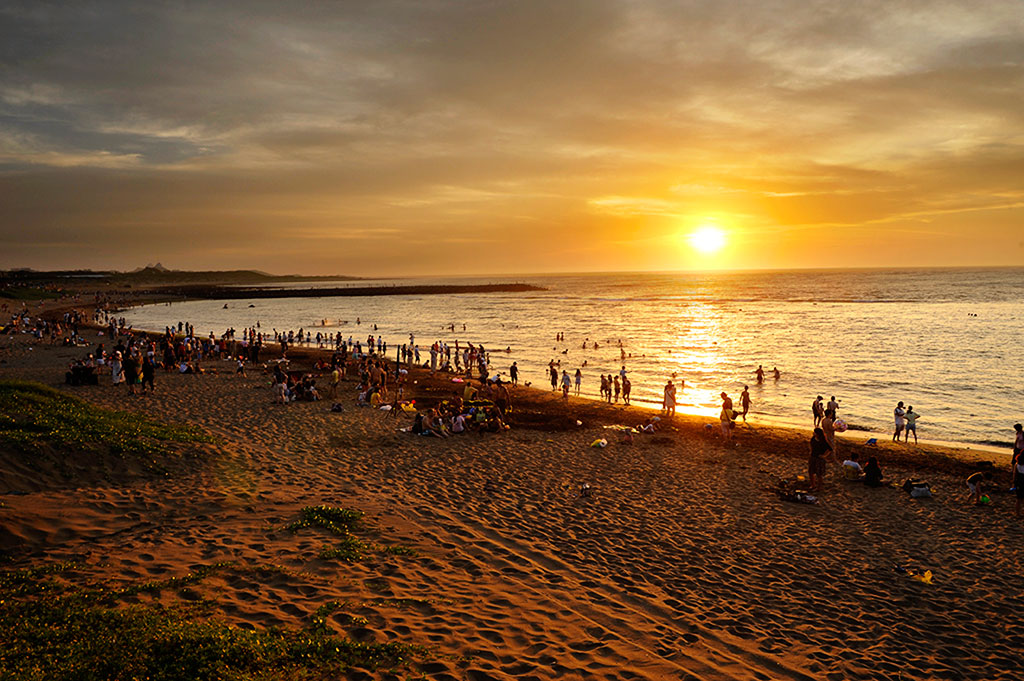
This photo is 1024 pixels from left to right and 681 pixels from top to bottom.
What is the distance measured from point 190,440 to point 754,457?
16.9 metres

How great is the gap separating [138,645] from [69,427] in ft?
28.0

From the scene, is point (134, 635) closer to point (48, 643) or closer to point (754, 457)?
point (48, 643)

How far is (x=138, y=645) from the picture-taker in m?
5.48

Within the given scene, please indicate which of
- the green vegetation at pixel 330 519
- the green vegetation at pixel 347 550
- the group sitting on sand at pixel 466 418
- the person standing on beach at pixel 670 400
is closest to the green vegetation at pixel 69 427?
the green vegetation at pixel 330 519

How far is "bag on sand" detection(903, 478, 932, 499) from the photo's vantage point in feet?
46.1

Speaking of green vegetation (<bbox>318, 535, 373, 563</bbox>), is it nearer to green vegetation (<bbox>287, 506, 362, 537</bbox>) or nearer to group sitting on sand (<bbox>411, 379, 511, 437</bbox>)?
green vegetation (<bbox>287, 506, 362, 537</bbox>)

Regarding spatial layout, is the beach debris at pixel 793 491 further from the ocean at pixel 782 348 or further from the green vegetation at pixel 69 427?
the green vegetation at pixel 69 427

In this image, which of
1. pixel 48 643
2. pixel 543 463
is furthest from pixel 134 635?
pixel 543 463

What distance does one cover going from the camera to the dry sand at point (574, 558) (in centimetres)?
705

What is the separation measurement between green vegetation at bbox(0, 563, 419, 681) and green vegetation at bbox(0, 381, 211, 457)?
5.07m

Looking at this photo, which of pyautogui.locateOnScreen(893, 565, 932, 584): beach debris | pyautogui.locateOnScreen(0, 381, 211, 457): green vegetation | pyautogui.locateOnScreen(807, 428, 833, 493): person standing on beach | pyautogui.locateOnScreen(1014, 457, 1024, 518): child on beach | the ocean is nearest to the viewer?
pyautogui.locateOnScreen(893, 565, 932, 584): beach debris

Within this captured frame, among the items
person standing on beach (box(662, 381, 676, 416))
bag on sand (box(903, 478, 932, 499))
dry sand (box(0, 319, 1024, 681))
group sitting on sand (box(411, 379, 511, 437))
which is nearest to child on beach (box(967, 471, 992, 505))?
dry sand (box(0, 319, 1024, 681))

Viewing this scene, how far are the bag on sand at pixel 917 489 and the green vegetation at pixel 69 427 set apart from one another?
18.8 metres

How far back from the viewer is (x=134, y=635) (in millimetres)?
5637
